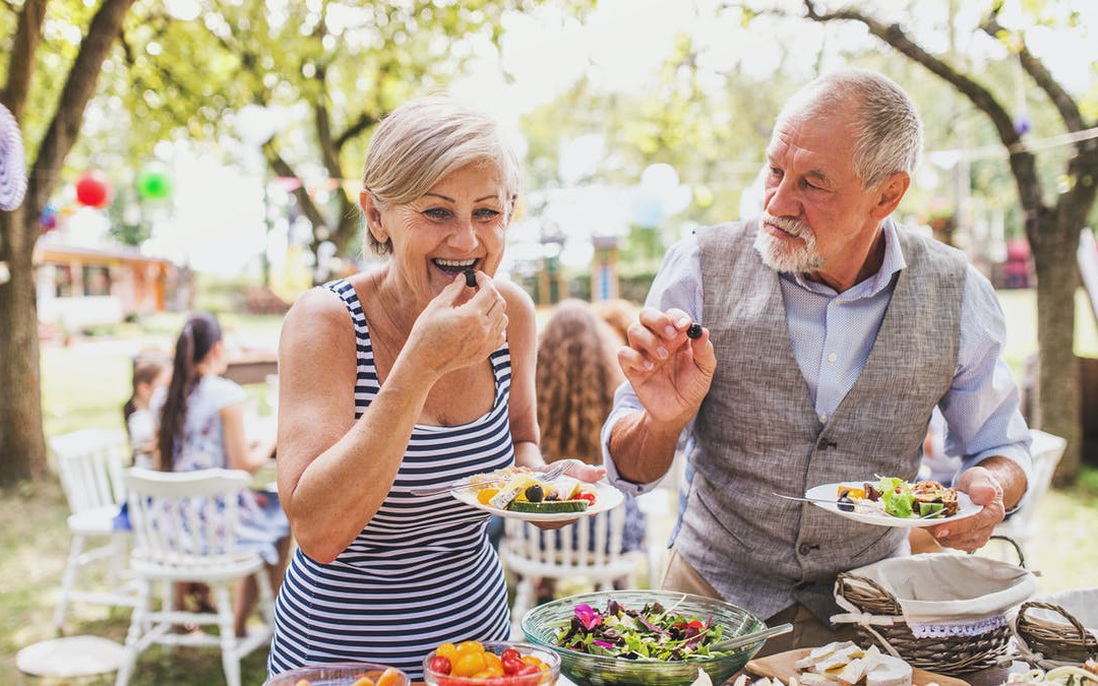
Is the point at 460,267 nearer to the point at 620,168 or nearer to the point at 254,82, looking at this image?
the point at 254,82

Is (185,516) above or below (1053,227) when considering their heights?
below

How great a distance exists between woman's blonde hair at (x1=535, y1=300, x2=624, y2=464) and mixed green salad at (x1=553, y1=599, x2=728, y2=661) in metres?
2.83

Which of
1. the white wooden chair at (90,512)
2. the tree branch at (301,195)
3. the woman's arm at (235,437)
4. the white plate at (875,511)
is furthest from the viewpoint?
the tree branch at (301,195)

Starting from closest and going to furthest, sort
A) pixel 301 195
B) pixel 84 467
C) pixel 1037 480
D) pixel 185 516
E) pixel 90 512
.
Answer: pixel 185 516, pixel 1037 480, pixel 90 512, pixel 84 467, pixel 301 195

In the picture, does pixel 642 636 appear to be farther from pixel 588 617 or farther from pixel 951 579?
pixel 951 579

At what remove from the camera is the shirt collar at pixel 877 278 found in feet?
6.93

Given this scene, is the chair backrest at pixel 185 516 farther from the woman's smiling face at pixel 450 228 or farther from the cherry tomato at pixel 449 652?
the cherry tomato at pixel 449 652

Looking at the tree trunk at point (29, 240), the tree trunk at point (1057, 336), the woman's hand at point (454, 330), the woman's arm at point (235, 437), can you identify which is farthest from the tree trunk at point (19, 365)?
the tree trunk at point (1057, 336)

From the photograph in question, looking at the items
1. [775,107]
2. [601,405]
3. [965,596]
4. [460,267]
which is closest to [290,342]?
[460,267]

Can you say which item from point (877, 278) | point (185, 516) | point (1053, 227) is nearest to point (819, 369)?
point (877, 278)

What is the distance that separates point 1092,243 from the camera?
318 inches

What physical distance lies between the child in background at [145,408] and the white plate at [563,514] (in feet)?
12.6

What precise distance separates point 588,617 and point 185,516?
349 cm

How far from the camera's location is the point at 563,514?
1.70 m
